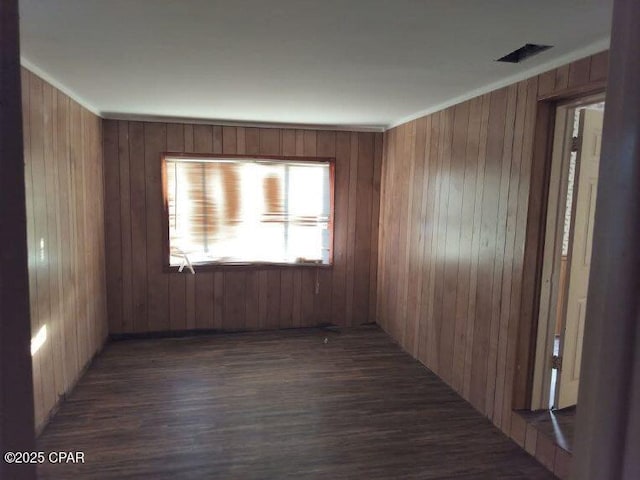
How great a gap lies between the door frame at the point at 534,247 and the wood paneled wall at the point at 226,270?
2.37 metres

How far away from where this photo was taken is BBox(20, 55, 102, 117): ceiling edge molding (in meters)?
2.46

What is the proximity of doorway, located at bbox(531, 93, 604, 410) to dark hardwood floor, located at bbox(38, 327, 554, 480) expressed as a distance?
49cm

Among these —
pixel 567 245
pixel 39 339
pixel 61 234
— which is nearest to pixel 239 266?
pixel 61 234

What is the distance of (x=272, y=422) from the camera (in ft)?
9.21

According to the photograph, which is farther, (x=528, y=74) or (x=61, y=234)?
(x=61, y=234)

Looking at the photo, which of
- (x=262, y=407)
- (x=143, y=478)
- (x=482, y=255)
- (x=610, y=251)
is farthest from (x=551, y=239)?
(x=143, y=478)

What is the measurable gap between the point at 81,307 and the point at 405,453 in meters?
2.71

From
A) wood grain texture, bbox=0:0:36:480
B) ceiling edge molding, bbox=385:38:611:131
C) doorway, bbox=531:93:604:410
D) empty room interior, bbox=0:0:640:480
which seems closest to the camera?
wood grain texture, bbox=0:0:36:480

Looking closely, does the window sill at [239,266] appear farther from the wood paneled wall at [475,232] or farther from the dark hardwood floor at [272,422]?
the wood paneled wall at [475,232]

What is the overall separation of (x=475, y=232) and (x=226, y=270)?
2620 millimetres

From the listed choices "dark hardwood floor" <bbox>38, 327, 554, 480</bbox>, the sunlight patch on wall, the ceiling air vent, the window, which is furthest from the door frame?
the sunlight patch on wall

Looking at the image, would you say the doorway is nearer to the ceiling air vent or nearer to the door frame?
the door frame

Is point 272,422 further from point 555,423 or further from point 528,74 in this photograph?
point 528,74

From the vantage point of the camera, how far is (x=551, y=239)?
254 centimetres
